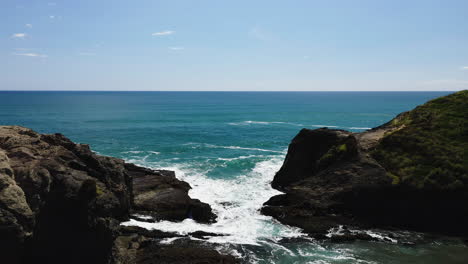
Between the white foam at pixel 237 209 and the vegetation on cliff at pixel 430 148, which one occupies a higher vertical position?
the vegetation on cliff at pixel 430 148

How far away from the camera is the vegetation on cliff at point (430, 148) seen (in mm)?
29812

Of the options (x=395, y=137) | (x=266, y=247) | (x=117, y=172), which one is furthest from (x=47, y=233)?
(x=395, y=137)

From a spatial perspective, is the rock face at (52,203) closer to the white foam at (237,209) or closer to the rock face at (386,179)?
the white foam at (237,209)

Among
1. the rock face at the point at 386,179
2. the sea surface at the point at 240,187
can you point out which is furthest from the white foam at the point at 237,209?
the rock face at the point at 386,179

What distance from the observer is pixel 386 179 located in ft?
102

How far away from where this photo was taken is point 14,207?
16578 millimetres

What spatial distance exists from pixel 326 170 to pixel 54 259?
2686 cm

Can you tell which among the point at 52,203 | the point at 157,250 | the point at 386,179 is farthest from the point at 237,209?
the point at 52,203

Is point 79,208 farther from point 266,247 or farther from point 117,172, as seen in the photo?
point 266,247

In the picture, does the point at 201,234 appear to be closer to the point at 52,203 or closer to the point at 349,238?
the point at 52,203

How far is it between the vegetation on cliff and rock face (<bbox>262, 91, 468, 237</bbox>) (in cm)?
8

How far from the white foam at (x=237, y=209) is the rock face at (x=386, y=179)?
5.89ft

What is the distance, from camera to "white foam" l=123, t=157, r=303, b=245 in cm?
2691

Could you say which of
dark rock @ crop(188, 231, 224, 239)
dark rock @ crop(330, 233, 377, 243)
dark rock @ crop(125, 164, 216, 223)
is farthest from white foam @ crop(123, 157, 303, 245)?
dark rock @ crop(330, 233, 377, 243)
